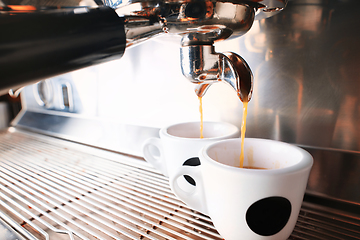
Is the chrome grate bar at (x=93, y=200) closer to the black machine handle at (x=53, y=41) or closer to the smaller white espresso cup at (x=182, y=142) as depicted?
the smaller white espresso cup at (x=182, y=142)

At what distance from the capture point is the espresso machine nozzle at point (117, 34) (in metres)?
0.16

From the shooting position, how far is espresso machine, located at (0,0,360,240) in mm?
188

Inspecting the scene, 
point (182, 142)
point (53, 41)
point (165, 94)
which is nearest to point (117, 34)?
point (53, 41)

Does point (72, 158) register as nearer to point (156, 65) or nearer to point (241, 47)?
point (156, 65)

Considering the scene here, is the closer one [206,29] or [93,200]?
[206,29]

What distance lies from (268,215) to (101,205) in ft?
0.72

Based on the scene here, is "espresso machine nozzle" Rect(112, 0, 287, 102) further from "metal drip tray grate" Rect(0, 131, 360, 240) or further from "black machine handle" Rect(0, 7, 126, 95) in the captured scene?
"metal drip tray grate" Rect(0, 131, 360, 240)

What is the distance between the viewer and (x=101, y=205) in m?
0.34

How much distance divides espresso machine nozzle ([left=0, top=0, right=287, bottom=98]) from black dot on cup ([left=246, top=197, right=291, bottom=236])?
0.10 meters

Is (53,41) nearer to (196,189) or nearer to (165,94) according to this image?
(196,189)

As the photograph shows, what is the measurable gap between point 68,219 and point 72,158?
241mm

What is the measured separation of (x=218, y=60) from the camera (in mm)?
250

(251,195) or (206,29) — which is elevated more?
(206,29)

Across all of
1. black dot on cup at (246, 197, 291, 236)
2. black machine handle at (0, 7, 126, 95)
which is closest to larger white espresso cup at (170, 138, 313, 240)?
black dot on cup at (246, 197, 291, 236)
